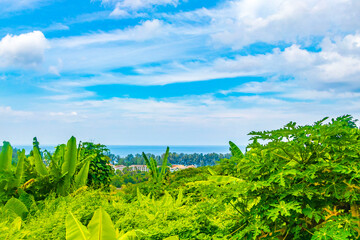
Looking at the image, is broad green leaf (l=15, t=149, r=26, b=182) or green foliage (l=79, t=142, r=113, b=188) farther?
green foliage (l=79, t=142, r=113, b=188)

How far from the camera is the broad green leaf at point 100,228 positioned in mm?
2055

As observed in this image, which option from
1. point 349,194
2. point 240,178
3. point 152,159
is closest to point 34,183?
point 152,159

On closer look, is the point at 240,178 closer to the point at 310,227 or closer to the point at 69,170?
the point at 310,227

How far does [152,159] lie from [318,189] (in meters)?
5.59

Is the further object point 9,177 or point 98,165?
point 98,165

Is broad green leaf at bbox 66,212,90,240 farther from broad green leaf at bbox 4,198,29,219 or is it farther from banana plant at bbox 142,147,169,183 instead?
banana plant at bbox 142,147,169,183

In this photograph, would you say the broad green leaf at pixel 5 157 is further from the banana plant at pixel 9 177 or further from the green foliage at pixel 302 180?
the green foliage at pixel 302 180

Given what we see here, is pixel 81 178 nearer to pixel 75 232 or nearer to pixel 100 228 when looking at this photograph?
pixel 75 232

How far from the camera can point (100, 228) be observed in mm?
2070

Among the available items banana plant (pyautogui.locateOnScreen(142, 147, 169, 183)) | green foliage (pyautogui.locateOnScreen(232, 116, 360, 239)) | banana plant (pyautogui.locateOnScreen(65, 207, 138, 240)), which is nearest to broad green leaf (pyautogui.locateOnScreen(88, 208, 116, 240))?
banana plant (pyautogui.locateOnScreen(65, 207, 138, 240))

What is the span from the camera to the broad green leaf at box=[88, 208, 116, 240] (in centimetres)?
205

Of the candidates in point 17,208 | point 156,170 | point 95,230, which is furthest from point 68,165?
point 95,230

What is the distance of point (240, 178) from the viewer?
237 centimetres

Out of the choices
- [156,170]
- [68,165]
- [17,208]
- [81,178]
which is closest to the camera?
[17,208]
